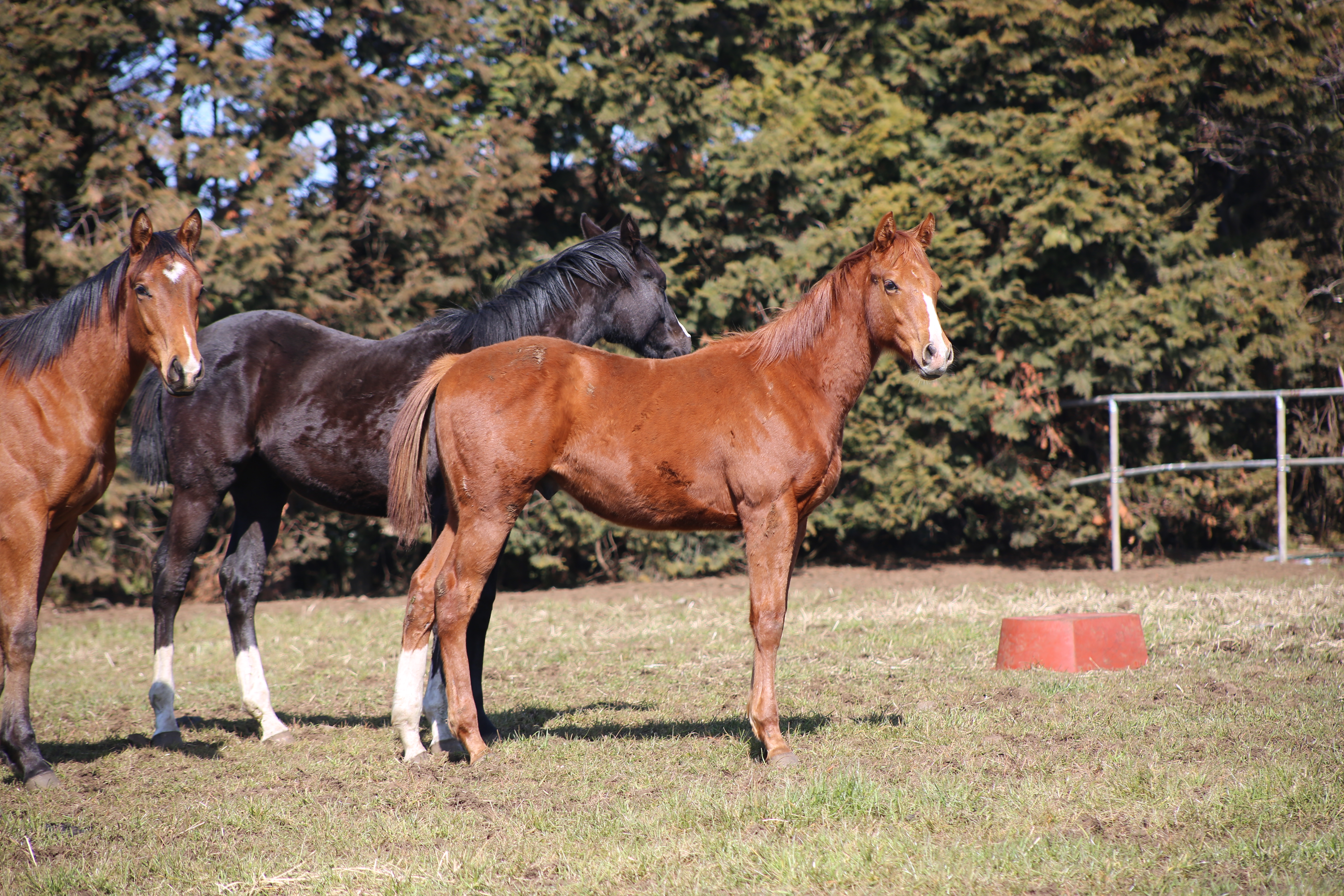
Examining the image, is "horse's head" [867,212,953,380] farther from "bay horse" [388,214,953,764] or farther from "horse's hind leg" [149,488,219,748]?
"horse's hind leg" [149,488,219,748]

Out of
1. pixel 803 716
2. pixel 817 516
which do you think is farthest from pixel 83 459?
pixel 817 516

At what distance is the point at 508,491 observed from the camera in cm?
460

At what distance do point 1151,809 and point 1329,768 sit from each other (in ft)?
3.20

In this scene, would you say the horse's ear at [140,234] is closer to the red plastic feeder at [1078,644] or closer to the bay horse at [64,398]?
the bay horse at [64,398]

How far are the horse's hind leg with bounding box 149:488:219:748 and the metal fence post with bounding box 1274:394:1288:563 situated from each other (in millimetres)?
9752

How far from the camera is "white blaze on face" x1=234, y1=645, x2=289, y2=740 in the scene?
Answer: 5.41 m

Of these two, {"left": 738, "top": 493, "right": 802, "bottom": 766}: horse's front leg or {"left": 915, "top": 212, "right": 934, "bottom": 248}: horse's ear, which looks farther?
{"left": 915, "top": 212, "right": 934, "bottom": 248}: horse's ear

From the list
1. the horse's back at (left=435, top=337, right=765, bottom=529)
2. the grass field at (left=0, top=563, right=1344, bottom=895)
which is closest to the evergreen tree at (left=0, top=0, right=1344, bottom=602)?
the grass field at (left=0, top=563, right=1344, bottom=895)

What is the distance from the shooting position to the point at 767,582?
181 inches

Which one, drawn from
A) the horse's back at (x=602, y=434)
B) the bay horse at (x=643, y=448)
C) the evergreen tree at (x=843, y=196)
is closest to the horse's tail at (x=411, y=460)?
the bay horse at (x=643, y=448)

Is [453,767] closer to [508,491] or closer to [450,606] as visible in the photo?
[450,606]

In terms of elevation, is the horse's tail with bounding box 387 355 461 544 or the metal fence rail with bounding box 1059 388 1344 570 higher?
the horse's tail with bounding box 387 355 461 544


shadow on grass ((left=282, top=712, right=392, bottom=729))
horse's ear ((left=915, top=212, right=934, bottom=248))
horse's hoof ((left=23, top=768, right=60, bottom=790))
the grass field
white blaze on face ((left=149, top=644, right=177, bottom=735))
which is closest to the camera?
the grass field

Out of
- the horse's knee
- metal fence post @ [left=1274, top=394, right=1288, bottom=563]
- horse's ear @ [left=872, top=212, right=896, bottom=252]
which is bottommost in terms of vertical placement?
metal fence post @ [left=1274, top=394, right=1288, bottom=563]
